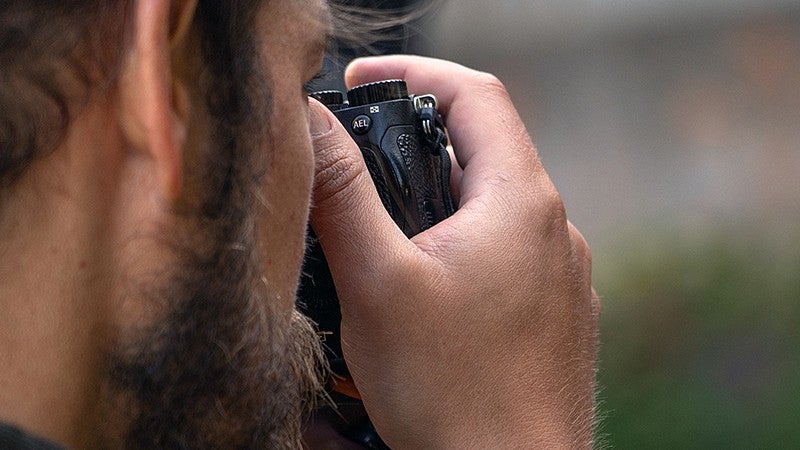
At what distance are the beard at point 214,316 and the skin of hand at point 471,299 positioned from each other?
177 millimetres

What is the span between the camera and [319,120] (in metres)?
1.14

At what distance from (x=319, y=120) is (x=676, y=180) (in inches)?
142

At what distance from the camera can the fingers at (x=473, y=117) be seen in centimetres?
131

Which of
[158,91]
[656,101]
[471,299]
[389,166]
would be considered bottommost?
[656,101]

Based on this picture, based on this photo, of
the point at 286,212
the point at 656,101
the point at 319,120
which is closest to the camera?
the point at 286,212

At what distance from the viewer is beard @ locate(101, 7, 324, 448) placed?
92 centimetres

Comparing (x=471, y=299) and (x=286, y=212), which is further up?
(x=286, y=212)

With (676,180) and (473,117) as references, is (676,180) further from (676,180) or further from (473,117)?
(473,117)

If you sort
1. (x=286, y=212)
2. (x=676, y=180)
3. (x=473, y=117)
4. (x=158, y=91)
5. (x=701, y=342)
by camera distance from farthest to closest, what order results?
(x=676, y=180) < (x=701, y=342) < (x=473, y=117) < (x=286, y=212) < (x=158, y=91)

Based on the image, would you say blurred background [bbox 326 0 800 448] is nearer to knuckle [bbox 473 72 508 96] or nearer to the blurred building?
the blurred building

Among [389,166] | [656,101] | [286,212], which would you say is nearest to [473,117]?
[389,166]

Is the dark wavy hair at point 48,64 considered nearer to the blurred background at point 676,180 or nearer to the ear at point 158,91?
the ear at point 158,91

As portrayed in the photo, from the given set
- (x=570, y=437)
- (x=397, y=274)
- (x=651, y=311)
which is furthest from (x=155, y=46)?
(x=651, y=311)

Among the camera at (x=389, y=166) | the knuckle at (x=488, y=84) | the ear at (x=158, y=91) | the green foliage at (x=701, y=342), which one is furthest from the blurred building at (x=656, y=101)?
the ear at (x=158, y=91)
